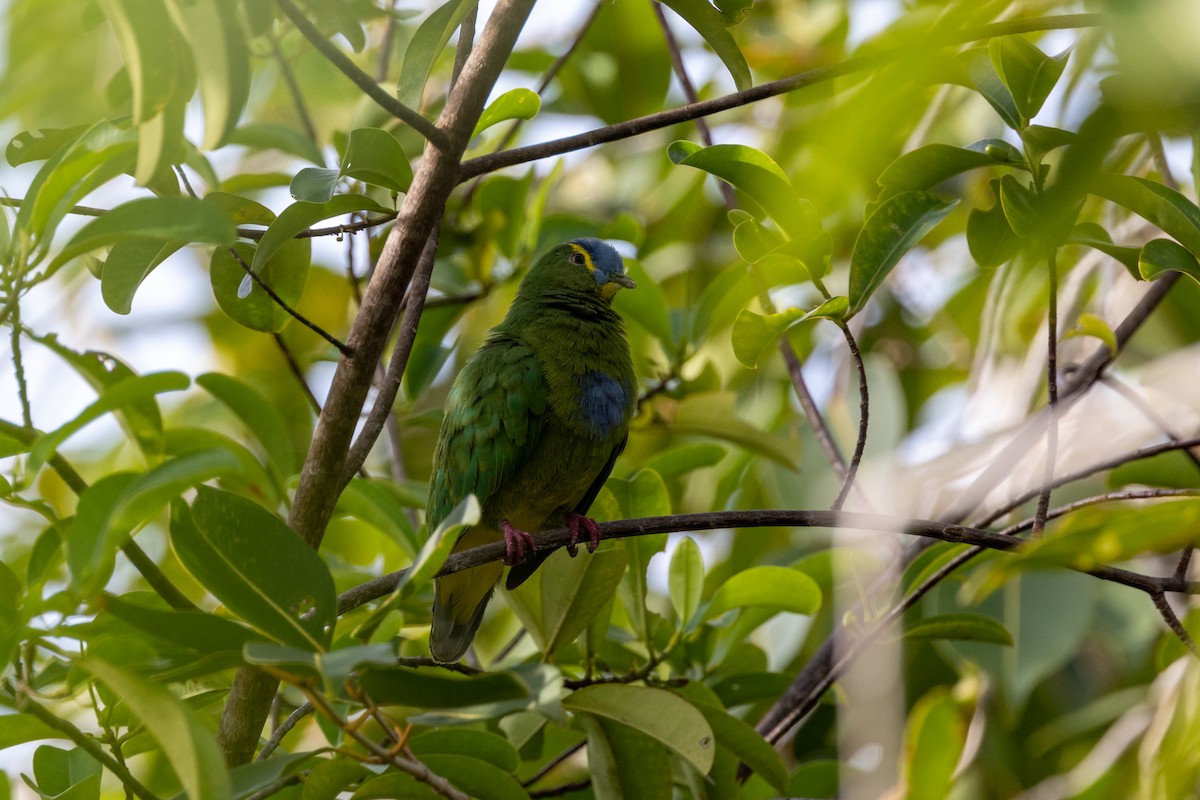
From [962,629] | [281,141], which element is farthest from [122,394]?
[962,629]

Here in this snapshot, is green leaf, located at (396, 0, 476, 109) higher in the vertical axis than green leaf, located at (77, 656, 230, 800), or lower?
higher

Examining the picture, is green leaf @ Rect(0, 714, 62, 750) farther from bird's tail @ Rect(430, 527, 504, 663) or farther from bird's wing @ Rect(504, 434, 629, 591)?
bird's tail @ Rect(430, 527, 504, 663)

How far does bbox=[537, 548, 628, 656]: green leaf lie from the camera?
2898 millimetres

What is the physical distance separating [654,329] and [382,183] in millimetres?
1906

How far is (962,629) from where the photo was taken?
10.7 ft

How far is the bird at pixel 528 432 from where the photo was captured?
382 cm

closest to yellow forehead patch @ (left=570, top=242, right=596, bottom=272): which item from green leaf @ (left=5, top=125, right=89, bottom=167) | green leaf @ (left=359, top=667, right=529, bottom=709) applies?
green leaf @ (left=5, top=125, right=89, bottom=167)

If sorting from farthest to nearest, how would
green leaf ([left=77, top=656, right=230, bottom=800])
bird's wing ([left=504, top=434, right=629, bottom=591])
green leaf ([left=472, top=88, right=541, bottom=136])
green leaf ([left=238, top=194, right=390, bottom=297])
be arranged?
bird's wing ([left=504, top=434, right=629, bottom=591]) < green leaf ([left=472, top=88, right=541, bottom=136]) < green leaf ([left=238, top=194, right=390, bottom=297]) < green leaf ([left=77, top=656, right=230, bottom=800])

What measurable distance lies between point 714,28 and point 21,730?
2.11 meters

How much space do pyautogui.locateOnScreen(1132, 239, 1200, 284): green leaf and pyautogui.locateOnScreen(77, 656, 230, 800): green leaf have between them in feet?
6.92

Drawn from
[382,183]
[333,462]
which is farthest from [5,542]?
[382,183]

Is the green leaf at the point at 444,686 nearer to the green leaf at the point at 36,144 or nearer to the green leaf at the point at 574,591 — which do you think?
the green leaf at the point at 574,591

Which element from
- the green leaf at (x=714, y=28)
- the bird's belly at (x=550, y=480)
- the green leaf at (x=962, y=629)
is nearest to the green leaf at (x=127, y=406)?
the bird's belly at (x=550, y=480)

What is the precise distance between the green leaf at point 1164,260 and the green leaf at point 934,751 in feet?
5.08
